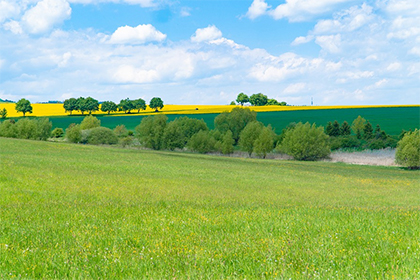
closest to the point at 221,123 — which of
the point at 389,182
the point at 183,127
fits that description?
the point at 183,127

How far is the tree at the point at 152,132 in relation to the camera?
115750 millimetres

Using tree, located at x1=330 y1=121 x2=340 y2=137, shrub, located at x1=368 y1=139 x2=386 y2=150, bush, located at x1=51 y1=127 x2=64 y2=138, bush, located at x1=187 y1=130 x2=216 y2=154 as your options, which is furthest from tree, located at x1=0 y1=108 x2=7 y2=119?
shrub, located at x1=368 y1=139 x2=386 y2=150

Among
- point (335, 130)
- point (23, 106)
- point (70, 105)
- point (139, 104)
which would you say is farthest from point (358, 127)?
point (23, 106)

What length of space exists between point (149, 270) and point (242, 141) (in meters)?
103

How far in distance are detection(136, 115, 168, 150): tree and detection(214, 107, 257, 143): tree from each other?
66.7 feet

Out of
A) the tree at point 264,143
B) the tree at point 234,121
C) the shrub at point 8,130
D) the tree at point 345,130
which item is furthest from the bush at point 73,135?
the tree at point 345,130

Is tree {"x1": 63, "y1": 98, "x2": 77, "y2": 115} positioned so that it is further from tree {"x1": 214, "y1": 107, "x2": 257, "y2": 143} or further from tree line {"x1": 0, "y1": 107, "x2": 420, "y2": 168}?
tree {"x1": 214, "y1": 107, "x2": 257, "y2": 143}

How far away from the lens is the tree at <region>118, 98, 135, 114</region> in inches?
7480

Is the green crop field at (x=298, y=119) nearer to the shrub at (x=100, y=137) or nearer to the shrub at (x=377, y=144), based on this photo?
the shrub at (x=377, y=144)

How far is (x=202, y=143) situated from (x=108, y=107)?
9348 centimetres

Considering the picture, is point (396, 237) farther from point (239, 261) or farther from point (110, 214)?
point (110, 214)

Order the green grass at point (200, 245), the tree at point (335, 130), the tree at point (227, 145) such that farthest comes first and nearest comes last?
the tree at point (335, 130) → the tree at point (227, 145) → the green grass at point (200, 245)

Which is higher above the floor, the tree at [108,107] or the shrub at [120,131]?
the tree at [108,107]

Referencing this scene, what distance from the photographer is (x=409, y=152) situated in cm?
7538
